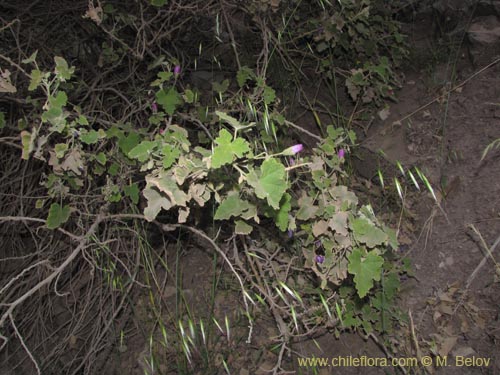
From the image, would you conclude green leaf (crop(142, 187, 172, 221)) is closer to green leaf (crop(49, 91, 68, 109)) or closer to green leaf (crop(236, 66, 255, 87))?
green leaf (crop(49, 91, 68, 109))

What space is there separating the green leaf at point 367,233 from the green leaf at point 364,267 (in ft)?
0.13

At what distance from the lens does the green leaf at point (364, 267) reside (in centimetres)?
156

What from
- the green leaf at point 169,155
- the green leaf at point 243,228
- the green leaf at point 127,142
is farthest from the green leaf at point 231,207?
the green leaf at point 127,142

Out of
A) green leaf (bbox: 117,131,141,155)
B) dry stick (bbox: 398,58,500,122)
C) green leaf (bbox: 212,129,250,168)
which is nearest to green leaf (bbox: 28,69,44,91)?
green leaf (bbox: 117,131,141,155)

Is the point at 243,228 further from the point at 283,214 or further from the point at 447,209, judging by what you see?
the point at 447,209

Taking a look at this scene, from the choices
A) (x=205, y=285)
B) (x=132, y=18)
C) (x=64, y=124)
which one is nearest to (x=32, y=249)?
(x=205, y=285)

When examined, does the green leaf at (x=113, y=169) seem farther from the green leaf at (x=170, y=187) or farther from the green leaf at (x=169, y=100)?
the green leaf at (x=170, y=187)

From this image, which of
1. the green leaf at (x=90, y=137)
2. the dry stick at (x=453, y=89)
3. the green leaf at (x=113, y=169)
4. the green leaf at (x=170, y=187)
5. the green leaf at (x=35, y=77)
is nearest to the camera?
the green leaf at (x=170, y=187)

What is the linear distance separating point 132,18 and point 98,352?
68.7 inches

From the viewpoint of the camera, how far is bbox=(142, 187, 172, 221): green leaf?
4.80ft

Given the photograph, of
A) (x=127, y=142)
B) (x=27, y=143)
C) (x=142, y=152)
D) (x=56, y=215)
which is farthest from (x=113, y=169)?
(x=142, y=152)

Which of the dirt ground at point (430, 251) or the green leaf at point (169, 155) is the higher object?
the green leaf at point (169, 155)

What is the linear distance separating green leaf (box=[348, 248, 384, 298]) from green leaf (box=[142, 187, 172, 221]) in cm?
68

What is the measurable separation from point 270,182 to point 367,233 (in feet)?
1.63
